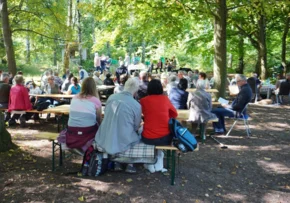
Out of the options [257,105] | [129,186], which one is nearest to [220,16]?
[257,105]

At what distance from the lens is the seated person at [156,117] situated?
4.49 metres

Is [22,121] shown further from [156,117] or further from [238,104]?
[238,104]

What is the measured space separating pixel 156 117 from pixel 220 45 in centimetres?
599

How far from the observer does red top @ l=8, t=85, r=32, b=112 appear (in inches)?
299

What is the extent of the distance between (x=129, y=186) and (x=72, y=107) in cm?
147

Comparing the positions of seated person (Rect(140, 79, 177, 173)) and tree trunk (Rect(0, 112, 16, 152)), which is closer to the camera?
seated person (Rect(140, 79, 177, 173))

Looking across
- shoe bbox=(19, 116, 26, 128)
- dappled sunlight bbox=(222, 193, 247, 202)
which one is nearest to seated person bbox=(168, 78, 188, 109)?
dappled sunlight bbox=(222, 193, 247, 202)

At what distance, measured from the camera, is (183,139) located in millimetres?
4312

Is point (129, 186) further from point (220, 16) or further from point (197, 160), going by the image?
point (220, 16)

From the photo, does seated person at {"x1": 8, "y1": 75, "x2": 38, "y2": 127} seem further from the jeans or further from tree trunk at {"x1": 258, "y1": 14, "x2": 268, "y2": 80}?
tree trunk at {"x1": 258, "y1": 14, "x2": 268, "y2": 80}

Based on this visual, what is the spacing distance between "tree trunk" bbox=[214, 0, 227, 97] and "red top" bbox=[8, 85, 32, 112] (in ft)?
19.1

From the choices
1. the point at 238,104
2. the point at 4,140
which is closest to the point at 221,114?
the point at 238,104

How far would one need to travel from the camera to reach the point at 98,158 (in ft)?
14.9

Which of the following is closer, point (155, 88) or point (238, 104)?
point (155, 88)
